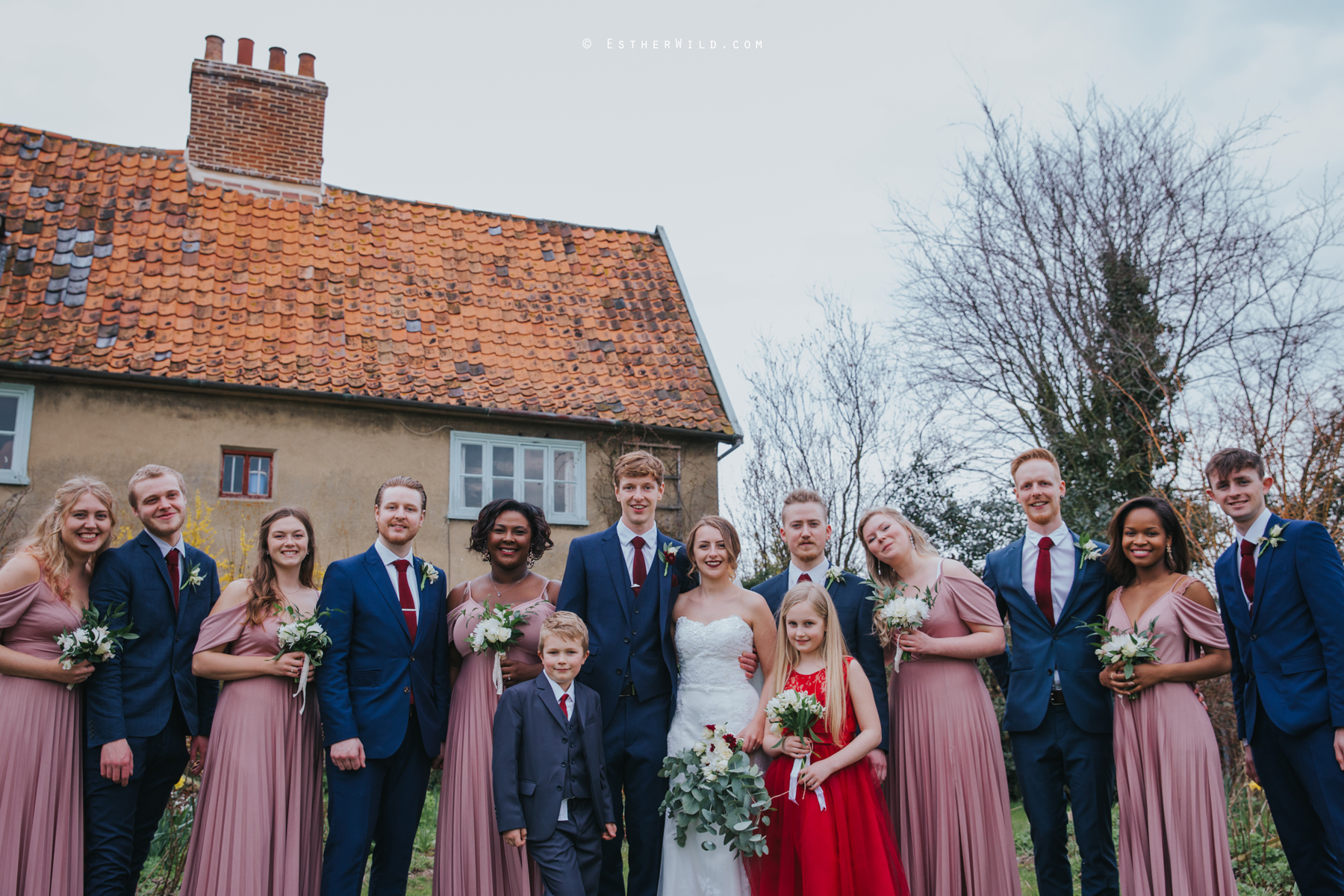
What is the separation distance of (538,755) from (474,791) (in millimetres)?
632

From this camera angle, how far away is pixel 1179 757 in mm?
4531

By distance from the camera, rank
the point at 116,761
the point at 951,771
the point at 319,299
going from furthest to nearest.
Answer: the point at 319,299 → the point at 951,771 → the point at 116,761

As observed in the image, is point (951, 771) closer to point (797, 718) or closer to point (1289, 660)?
point (797, 718)

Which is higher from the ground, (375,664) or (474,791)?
(375,664)

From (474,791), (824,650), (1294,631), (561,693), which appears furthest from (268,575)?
(1294,631)

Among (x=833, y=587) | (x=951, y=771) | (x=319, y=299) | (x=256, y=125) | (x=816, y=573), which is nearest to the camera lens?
(x=951, y=771)

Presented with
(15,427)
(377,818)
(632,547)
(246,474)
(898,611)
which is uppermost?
(15,427)

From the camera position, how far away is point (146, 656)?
4.78 meters

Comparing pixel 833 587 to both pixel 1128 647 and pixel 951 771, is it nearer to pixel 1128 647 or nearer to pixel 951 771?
pixel 951 771

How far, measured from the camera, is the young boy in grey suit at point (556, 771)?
442 cm

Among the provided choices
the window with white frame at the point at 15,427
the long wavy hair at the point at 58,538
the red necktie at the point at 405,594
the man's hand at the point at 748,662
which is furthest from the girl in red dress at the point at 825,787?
the window with white frame at the point at 15,427

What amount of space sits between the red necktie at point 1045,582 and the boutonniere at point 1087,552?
139 millimetres

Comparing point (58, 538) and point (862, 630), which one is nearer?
point (58, 538)

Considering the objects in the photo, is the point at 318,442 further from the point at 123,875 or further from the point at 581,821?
the point at 581,821
